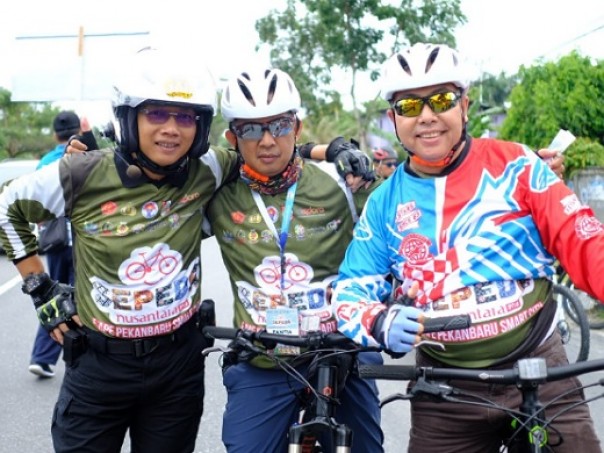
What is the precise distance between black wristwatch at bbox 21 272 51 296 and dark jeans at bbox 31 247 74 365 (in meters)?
3.45

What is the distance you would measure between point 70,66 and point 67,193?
907cm

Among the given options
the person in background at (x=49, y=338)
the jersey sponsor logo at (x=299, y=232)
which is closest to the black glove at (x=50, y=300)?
the jersey sponsor logo at (x=299, y=232)

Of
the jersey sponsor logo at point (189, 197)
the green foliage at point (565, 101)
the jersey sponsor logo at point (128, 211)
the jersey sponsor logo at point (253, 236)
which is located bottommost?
the jersey sponsor logo at point (253, 236)

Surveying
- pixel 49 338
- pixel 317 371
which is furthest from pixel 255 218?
pixel 49 338

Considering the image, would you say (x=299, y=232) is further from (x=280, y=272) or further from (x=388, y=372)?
(x=388, y=372)

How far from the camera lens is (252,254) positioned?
3.59 metres

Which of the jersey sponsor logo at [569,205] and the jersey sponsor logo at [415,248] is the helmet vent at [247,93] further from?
the jersey sponsor logo at [569,205]

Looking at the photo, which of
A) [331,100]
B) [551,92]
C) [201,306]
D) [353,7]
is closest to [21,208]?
[201,306]

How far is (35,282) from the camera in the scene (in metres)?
3.87

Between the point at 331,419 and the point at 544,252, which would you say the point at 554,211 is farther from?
the point at 331,419

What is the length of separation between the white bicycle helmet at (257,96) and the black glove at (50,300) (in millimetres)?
1125

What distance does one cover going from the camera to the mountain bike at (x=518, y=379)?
2.46m

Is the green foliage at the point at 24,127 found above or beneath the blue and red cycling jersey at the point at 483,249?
above

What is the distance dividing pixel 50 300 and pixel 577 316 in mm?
5063
